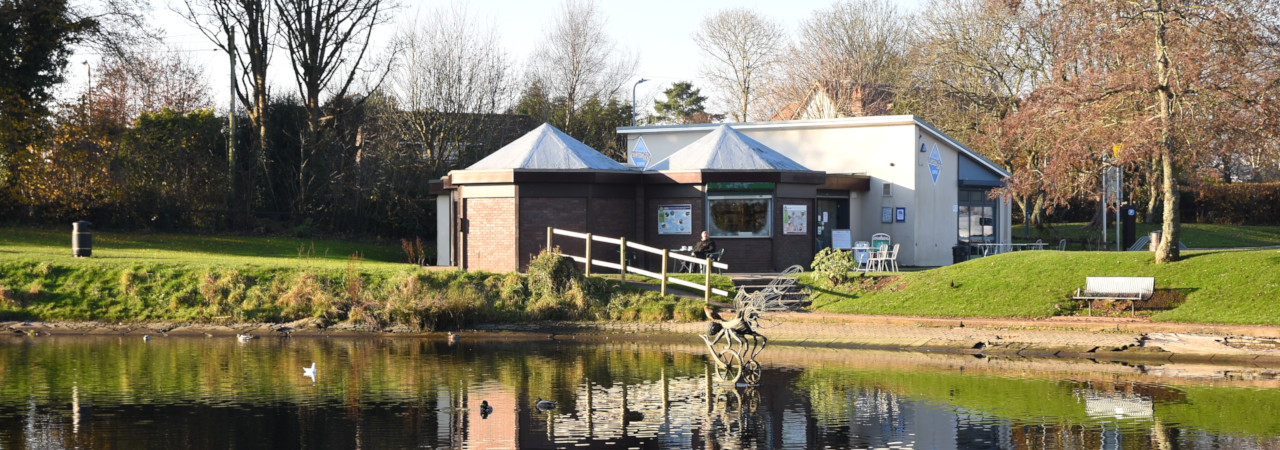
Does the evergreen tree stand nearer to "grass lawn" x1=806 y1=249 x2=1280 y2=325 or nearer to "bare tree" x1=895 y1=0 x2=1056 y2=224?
"bare tree" x1=895 y1=0 x2=1056 y2=224

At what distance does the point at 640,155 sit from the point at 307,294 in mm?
14249

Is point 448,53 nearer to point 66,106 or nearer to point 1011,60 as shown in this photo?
point 66,106

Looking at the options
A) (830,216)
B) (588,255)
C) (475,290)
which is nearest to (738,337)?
(475,290)

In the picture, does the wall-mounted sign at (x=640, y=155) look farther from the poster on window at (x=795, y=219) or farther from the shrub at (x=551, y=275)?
the shrub at (x=551, y=275)

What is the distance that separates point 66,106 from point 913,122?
2745 cm

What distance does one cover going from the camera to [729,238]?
30.8 m

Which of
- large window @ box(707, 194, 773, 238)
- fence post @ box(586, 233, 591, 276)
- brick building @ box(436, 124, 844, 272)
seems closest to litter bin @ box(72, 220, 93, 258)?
brick building @ box(436, 124, 844, 272)

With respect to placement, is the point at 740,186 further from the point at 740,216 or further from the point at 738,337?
the point at 738,337

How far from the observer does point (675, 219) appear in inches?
1231

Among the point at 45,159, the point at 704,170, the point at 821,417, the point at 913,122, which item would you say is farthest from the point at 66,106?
the point at 821,417

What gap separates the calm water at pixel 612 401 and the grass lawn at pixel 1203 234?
27.2 m

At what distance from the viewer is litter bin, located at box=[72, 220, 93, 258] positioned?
30094mm

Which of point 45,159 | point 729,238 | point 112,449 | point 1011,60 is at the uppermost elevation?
point 1011,60

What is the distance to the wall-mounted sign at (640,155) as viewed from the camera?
126 ft
